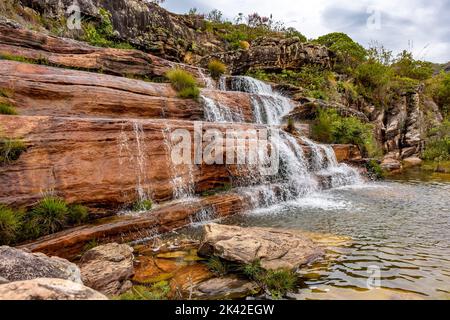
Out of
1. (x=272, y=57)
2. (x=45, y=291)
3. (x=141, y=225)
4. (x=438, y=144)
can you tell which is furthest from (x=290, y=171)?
(x=438, y=144)

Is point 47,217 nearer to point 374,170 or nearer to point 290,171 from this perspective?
point 290,171

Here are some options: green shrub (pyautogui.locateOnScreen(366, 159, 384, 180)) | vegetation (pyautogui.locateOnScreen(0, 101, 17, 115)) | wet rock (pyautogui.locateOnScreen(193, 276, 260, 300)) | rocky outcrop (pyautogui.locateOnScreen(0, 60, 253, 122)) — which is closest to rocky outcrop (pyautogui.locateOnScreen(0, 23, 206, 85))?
rocky outcrop (pyautogui.locateOnScreen(0, 60, 253, 122))

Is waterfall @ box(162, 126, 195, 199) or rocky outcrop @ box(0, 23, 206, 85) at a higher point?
rocky outcrop @ box(0, 23, 206, 85)

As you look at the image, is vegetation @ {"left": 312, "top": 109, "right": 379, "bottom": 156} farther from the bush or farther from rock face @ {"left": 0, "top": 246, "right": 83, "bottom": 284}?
rock face @ {"left": 0, "top": 246, "right": 83, "bottom": 284}

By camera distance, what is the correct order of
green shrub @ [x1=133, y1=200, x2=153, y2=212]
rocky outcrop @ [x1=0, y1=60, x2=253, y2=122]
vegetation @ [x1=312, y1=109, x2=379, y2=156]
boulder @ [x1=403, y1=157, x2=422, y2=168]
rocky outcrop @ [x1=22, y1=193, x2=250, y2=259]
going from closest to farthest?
rocky outcrop @ [x1=22, y1=193, x2=250, y2=259] < green shrub @ [x1=133, y1=200, x2=153, y2=212] < rocky outcrop @ [x1=0, y1=60, x2=253, y2=122] < vegetation @ [x1=312, y1=109, x2=379, y2=156] < boulder @ [x1=403, y1=157, x2=422, y2=168]

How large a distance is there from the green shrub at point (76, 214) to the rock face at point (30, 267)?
229 centimetres

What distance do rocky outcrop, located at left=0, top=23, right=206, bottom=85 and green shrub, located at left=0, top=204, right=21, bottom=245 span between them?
6.56 meters

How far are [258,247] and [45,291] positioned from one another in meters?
3.25

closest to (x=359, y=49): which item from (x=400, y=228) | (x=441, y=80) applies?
(x=441, y=80)

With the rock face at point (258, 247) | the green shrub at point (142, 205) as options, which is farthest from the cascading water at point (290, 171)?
the rock face at point (258, 247)

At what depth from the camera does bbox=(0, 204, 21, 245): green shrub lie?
16.4 feet

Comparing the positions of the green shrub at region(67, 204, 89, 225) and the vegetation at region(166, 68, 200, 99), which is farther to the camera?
the vegetation at region(166, 68, 200, 99)

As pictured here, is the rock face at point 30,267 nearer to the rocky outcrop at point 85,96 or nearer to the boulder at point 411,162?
the rocky outcrop at point 85,96

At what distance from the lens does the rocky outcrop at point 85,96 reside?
7992mm
